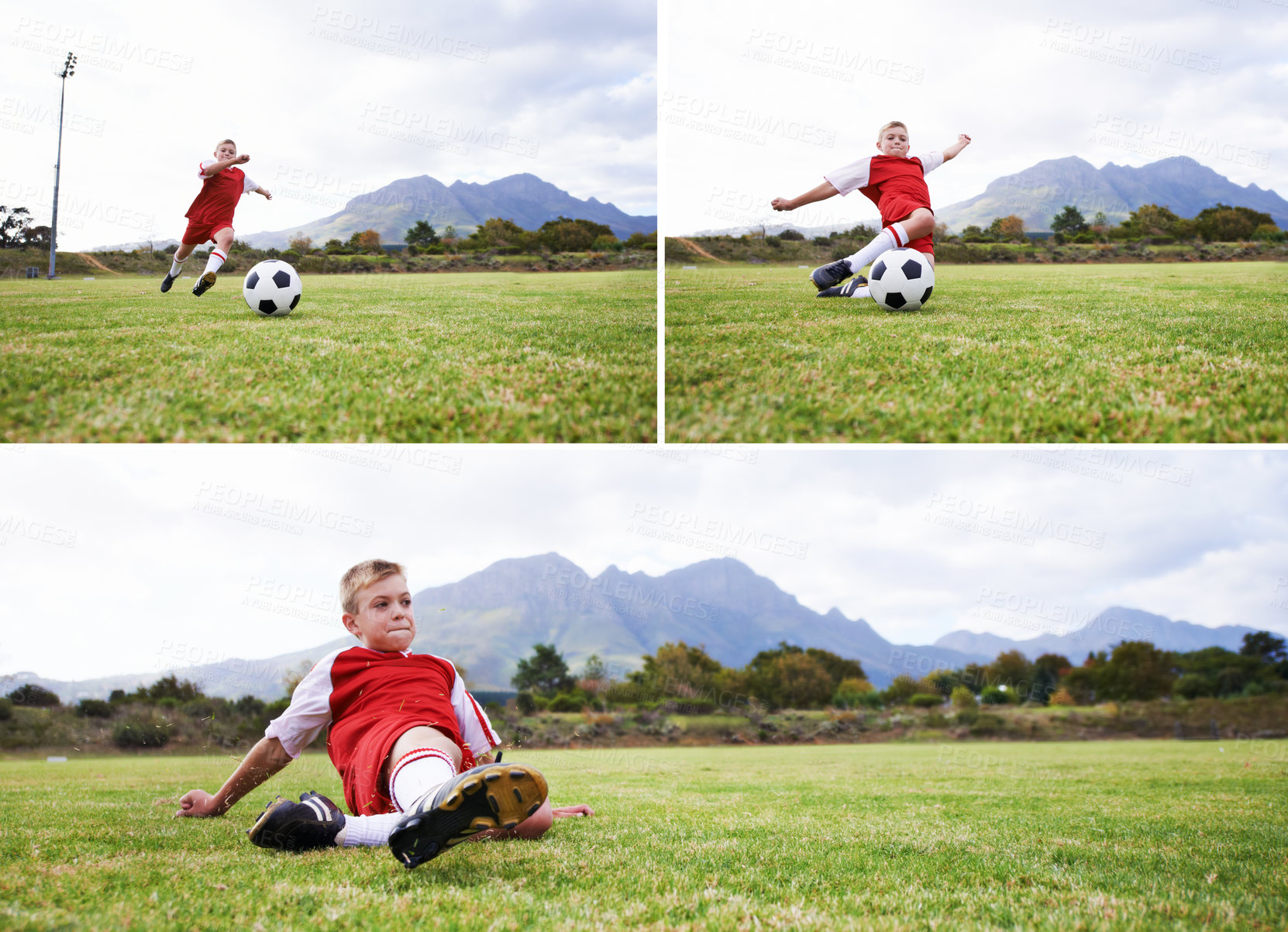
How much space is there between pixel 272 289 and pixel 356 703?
228 inches

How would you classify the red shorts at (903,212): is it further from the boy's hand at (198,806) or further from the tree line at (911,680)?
the tree line at (911,680)

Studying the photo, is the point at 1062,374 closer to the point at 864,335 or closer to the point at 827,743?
the point at 864,335

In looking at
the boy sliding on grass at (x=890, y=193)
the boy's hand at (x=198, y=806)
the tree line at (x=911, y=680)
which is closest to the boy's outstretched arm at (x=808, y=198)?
the boy sliding on grass at (x=890, y=193)

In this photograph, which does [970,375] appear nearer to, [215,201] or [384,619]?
[384,619]

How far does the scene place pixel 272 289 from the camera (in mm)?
7453

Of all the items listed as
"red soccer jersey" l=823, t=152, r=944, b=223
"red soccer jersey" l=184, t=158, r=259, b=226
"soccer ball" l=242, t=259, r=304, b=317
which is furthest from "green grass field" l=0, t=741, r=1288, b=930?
"red soccer jersey" l=184, t=158, r=259, b=226

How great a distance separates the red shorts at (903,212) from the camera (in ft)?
24.1

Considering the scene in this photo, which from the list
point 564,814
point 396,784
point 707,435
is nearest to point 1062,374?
point 707,435

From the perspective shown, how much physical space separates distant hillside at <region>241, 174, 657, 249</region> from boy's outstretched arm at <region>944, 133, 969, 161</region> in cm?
1910

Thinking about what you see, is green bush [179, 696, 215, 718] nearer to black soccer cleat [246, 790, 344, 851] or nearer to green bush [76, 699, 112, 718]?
green bush [76, 699, 112, 718]

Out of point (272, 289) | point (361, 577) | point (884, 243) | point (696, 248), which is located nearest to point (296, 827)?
point (361, 577)

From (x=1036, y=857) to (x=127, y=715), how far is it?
13.7 m

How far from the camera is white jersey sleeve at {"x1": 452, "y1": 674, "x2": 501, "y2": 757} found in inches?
130

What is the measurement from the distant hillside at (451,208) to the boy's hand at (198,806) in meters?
24.2
